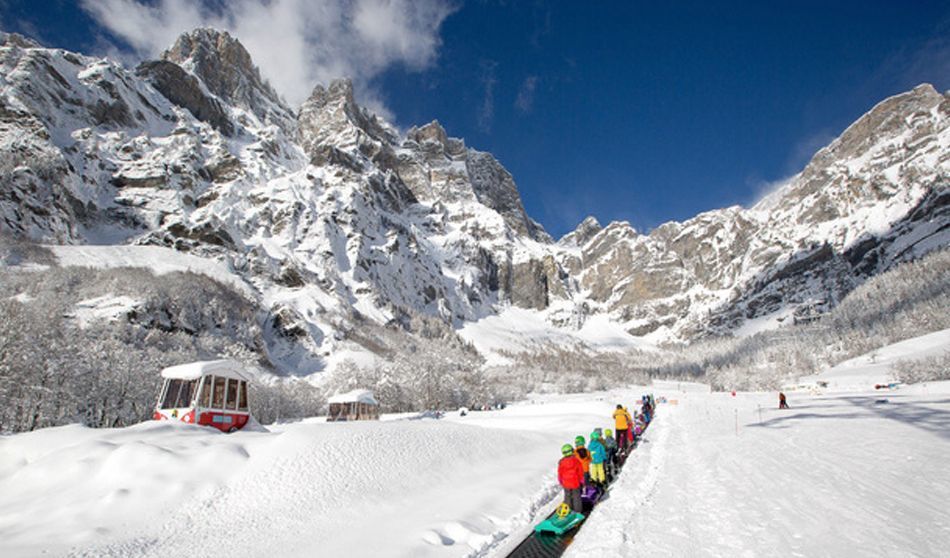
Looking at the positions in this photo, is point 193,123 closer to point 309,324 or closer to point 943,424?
point 309,324

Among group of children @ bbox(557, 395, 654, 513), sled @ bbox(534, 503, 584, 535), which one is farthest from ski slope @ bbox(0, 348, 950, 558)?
group of children @ bbox(557, 395, 654, 513)

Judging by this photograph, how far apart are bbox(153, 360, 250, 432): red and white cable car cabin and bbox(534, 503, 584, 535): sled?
16.4 meters

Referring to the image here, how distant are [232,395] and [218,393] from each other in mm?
890

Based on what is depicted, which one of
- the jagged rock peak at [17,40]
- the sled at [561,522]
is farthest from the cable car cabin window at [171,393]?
the jagged rock peak at [17,40]

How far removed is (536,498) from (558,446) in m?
10.7

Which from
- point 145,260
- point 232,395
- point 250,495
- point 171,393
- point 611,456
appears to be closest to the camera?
point 250,495

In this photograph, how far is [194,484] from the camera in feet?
32.7

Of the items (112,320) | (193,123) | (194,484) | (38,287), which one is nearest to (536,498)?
(194,484)

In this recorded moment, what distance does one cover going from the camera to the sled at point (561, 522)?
9664 millimetres

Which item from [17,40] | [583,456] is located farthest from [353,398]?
[17,40]

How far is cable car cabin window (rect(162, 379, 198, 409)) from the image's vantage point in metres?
20.5

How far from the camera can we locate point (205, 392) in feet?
67.7

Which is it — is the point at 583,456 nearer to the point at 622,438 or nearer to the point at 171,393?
the point at 622,438

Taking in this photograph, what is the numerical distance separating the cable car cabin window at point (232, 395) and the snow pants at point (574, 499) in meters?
17.4
